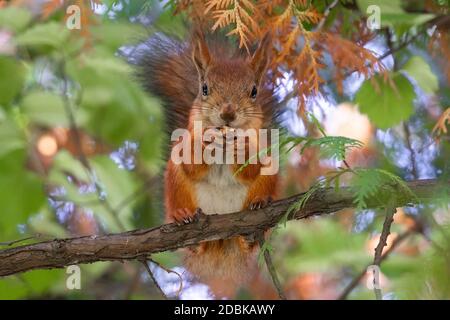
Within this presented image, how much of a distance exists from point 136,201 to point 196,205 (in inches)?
22.9

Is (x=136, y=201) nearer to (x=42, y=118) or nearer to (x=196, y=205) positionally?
(x=42, y=118)

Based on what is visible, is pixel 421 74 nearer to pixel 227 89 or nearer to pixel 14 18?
pixel 227 89

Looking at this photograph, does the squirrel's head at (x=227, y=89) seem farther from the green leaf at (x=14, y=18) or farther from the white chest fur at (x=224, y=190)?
the green leaf at (x=14, y=18)

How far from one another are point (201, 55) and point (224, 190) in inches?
13.0

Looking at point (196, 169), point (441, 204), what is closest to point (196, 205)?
point (196, 169)

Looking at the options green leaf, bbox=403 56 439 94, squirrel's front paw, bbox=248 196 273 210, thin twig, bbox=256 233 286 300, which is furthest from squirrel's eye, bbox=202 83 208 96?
green leaf, bbox=403 56 439 94

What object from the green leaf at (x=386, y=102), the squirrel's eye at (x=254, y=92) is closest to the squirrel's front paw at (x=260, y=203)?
the squirrel's eye at (x=254, y=92)

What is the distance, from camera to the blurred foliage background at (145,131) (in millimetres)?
1843

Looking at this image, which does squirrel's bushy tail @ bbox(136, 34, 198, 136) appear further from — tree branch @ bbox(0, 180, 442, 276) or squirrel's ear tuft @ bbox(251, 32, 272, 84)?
tree branch @ bbox(0, 180, 442, 276)

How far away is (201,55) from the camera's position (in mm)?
1820

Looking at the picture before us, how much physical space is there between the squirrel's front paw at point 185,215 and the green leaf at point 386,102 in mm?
540

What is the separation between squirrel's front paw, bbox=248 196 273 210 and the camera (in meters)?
1.69

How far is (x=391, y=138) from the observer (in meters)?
2.29
